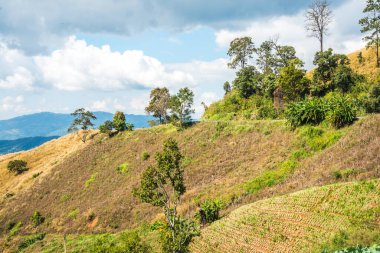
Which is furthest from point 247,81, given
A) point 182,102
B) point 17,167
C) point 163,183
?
point 17,167

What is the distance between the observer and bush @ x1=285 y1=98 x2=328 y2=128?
40037mm

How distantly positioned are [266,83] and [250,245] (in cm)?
4941

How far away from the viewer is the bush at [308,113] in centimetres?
4004

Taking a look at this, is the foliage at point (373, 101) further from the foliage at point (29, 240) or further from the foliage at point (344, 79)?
the foliage at point (29, 240)

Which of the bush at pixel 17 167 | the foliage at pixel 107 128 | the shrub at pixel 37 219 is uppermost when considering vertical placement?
the foliage at pixel 107 128

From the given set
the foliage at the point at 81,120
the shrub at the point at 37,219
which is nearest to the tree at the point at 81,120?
the foliage at the point at 81,120

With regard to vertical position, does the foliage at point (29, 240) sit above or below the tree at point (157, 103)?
below

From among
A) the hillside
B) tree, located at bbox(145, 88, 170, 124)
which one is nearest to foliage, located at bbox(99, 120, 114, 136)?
the hillside

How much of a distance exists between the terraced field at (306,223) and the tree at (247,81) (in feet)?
166

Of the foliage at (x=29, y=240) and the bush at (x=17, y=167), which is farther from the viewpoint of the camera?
the bush at (x=17, y=167)

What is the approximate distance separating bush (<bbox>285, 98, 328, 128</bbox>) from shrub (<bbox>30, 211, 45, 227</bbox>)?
153ft

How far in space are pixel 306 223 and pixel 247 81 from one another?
185 feet

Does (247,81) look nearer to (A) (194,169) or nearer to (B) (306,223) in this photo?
(A) (194,169)

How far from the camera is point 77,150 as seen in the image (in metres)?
83.8
